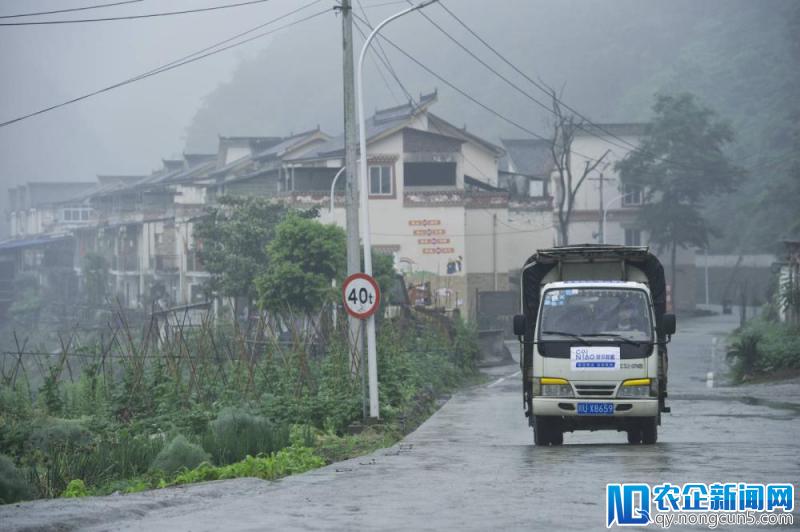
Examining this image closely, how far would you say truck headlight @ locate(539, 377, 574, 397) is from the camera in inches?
637

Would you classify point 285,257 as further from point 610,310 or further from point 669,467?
point 669,467

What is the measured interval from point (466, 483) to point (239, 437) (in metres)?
4.44

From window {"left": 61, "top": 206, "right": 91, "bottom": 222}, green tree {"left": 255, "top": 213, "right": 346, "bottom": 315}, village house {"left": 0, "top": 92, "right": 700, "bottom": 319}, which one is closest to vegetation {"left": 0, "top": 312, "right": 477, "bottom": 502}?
green tree {"left": 255, "top": 213, "right": 346, "bottom": 315}

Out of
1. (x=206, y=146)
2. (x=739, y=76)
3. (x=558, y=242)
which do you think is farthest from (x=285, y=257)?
(x=206, y=146)

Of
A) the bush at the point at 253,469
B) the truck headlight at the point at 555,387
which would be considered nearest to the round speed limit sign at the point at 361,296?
the truck headlight at the point at 555,387

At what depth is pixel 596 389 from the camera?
16.1 metres

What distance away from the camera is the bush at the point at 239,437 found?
15.4 m

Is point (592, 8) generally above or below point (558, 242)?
above

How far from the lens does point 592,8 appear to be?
136 m

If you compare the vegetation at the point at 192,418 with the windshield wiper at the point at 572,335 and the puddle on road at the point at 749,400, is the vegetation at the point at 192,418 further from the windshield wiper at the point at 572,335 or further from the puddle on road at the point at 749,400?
the puddle on road at the point at 749,400

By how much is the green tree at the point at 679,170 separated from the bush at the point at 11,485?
212ft

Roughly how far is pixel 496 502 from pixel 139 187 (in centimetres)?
7180

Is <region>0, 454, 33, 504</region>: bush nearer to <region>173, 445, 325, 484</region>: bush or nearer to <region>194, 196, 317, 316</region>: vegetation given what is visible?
<region>173, 445, 325, 484</region>: bush

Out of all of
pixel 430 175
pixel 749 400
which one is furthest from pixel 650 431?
pixel 430 175
